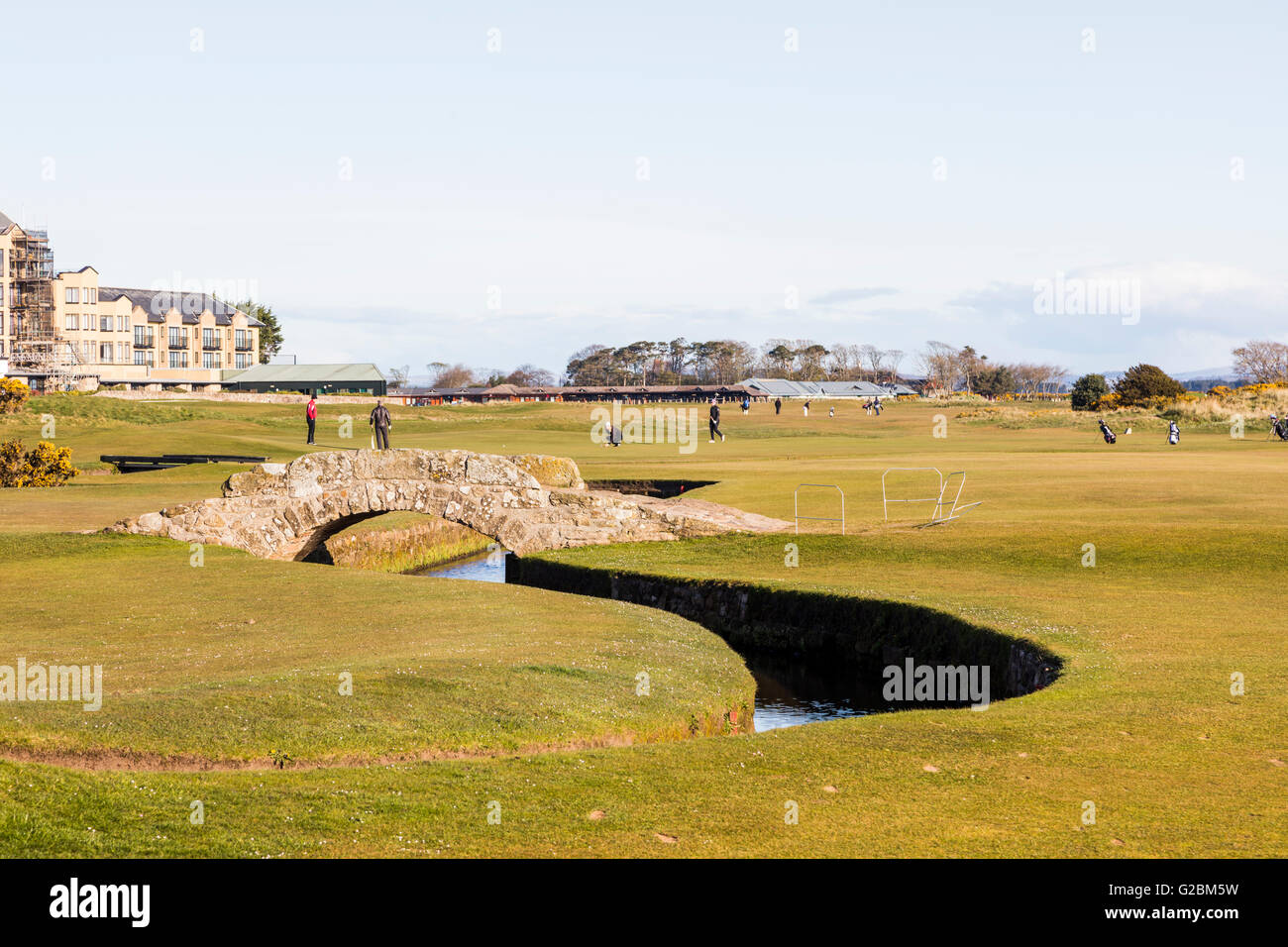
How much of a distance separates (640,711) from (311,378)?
5859 inches

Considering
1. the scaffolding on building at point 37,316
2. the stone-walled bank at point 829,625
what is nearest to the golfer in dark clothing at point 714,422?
the stone-walled bank at point 829,625

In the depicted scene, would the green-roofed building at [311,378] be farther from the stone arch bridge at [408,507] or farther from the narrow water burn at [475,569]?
the stone arch bridge at [408,507]

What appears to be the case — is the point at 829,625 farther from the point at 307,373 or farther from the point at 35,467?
the point at 307,373

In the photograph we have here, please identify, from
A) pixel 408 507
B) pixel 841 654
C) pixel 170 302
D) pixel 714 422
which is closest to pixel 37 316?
pixel 170 302

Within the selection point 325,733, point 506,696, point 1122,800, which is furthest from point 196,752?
point 1122,800

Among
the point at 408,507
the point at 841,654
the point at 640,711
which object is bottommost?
the point at 841,654

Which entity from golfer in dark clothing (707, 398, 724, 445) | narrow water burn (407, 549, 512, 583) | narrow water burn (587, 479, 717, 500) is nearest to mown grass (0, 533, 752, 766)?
narrow water burn (407, 549, 512, 583)

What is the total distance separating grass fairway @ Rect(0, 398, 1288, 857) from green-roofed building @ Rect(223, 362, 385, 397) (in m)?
121

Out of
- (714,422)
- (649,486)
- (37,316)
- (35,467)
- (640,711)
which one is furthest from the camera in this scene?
(37,316)

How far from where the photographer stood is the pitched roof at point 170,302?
15925 cm

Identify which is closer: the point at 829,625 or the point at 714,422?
the point at 829,625

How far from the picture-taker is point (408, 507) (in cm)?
3450
